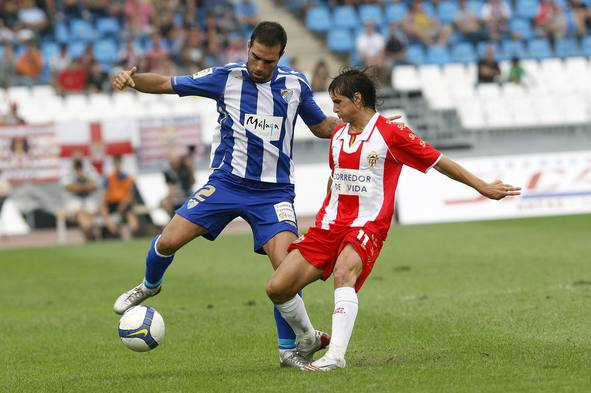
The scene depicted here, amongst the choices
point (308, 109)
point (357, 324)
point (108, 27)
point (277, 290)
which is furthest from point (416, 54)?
point (277, 290)

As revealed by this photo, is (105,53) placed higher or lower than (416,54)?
higher

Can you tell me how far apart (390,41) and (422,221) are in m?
8.45

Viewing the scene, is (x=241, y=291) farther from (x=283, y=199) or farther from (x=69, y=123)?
(x=69, y=123)

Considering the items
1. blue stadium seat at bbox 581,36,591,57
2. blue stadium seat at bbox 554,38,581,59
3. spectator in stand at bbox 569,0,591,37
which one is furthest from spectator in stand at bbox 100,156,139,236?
spectator in stand at bbox 569,0,591,37

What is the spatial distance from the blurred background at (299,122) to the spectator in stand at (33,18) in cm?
4

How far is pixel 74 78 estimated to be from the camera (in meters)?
27.1

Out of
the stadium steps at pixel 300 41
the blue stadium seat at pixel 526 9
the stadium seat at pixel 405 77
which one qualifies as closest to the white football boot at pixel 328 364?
the stadium seat at pixel 405 77

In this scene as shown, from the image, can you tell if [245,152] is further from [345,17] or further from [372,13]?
[372,13]

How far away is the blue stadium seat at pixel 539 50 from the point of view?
31.9 metres

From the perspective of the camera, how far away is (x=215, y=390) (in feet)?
23.7

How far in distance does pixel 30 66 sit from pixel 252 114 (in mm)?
19389

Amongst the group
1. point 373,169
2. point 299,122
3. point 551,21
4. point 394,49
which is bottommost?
point 299,122

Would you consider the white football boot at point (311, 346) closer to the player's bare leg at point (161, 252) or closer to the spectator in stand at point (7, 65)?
the player's bare leg at point (161, 252)

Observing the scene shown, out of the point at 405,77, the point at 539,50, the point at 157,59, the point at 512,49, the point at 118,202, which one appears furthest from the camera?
the point at 539,50
